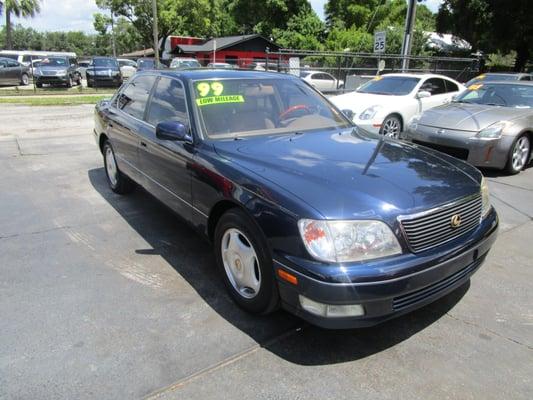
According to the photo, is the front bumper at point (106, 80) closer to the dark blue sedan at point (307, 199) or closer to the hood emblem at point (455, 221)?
the dark blue sedan at point (307, 199)

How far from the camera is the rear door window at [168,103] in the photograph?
3939 mm

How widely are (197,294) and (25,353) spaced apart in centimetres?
121

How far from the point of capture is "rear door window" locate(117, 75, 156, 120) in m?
4.78

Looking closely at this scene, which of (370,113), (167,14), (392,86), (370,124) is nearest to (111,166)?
(370,124)

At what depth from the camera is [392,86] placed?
9992mm

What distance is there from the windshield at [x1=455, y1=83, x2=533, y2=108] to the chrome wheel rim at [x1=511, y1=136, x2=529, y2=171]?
772 millimetres

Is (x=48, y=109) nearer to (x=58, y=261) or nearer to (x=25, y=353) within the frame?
(x=58, y=261)

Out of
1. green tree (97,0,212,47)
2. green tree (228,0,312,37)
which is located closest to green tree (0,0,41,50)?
green tree (97,0,212,47)

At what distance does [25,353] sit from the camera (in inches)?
109

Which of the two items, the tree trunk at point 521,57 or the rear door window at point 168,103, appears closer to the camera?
the rear door window at point 168,103

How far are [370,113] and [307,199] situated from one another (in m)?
6.63

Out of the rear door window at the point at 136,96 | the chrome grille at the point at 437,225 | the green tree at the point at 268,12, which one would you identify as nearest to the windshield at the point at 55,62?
the rear door window at the point at 136,96

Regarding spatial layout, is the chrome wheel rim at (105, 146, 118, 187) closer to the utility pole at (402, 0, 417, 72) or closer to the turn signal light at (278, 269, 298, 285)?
the turn signal light at (278, 269, 298, 285)

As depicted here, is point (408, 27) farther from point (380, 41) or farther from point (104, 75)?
point (104, 75)
